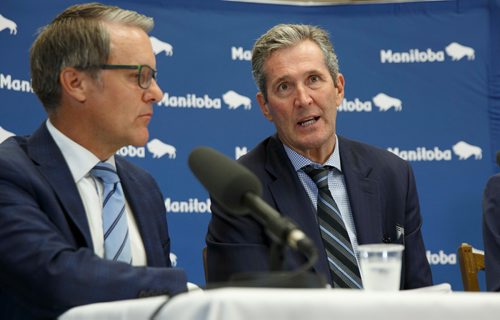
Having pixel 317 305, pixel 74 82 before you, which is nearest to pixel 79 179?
pixel 74 82

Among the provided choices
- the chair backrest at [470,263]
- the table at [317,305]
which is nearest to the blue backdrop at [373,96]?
the chair backrest at [470,263]

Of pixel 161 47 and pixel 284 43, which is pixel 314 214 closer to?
pixel 284 43

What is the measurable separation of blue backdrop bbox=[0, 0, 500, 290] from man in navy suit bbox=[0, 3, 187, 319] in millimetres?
2379

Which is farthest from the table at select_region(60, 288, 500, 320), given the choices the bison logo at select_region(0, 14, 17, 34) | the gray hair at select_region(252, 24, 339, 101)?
the bison logo at select_region(0, 14, 17, 34)

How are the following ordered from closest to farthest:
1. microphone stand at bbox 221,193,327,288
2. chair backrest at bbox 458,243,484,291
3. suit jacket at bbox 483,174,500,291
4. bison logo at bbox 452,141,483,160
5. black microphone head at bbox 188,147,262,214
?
microphone stand at bbox 221,193,327,288 < black microphone head at bbox 188,147,262,214 < suit jacket at bbox 483,174,500,291 < chair backrest at bbox 458,243,484,291 < bison logo at bbox 452,141,483,160

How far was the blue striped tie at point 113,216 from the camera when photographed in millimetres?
2467

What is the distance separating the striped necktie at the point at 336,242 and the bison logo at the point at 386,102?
9.02 feet

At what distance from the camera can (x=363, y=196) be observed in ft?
9.92

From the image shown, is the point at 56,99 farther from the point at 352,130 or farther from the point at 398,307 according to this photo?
the point at 352,130

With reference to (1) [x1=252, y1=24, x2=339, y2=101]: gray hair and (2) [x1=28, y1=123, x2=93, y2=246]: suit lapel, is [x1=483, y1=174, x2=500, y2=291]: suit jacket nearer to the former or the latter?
(1) [x1=252, y1=24, x2=339, y2=101]: gray hair

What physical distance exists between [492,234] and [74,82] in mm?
1909

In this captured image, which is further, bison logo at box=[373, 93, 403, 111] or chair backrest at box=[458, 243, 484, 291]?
bison logo at box=[373, 93, 403, 111]

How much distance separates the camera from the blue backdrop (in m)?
5.29

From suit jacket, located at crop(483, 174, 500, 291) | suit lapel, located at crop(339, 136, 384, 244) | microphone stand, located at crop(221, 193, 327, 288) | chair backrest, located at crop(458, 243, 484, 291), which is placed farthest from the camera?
chair backrest, located at crop(458, 243, 484, 291)
